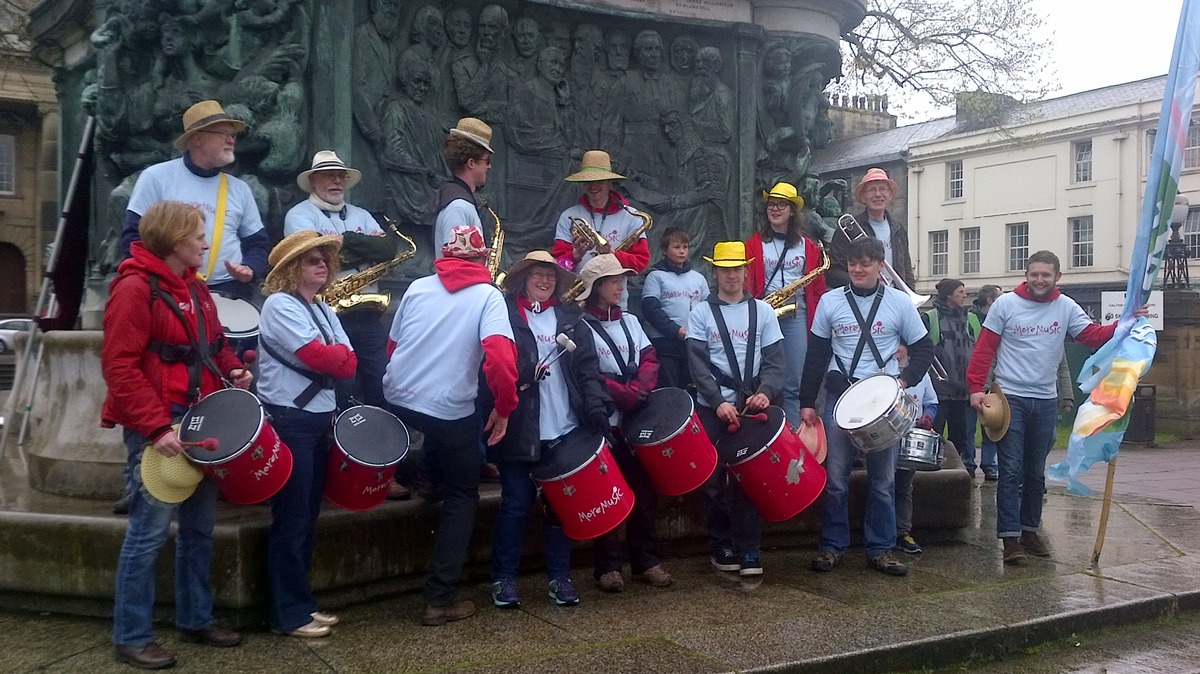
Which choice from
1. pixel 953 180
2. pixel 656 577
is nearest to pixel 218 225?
pixel 656 577

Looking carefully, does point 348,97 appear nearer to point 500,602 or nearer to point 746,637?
point 500,602

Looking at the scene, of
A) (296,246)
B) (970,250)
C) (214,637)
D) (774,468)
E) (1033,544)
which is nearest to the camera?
(214,637)

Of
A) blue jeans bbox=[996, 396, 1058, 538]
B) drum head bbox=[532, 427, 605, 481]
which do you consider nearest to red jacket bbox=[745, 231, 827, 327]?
blue jeans bbox=[996, 396, 1058, 538]

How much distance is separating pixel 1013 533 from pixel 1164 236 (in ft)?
7.03

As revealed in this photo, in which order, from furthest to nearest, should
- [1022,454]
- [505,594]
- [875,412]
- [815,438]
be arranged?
[1022,454] < [815,438] < [875,412] < [505,594]

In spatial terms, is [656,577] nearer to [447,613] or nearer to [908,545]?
[447,613]

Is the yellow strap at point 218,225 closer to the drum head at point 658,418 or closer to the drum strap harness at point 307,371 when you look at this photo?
the drum strap harness at point 307,371

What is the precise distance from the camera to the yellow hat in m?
4.73

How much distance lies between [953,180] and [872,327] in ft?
132

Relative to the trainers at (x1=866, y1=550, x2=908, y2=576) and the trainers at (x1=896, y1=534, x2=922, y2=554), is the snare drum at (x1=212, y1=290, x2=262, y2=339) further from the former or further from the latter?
the trainers at (x1=896, y1=534, x2=922, y2=554)

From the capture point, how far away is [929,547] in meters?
7.89

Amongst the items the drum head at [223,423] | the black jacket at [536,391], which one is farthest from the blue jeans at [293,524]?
the black jacket at [536,391]

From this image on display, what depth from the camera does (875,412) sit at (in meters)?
6.52

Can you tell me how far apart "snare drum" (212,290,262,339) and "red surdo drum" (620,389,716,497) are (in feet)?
6.82
